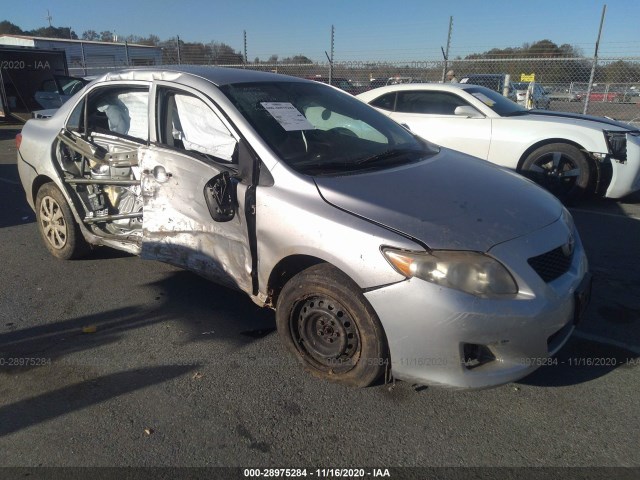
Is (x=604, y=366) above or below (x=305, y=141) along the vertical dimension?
below

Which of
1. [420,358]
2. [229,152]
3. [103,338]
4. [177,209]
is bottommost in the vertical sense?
[103,338]

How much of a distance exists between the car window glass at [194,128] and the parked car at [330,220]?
12 mm

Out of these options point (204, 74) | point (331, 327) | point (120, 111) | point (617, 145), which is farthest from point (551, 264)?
point (617, 145)

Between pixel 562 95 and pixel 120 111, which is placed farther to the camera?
pixel 562 95

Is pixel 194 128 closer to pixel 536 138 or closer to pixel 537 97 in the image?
pixel 536 138

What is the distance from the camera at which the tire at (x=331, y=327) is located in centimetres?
259

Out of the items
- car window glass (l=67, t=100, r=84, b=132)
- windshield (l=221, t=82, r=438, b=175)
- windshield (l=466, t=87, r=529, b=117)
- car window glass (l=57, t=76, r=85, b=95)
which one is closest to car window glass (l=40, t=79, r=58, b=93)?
car window glass (l=57, t=76, r=85, b=95)

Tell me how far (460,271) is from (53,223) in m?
3.85

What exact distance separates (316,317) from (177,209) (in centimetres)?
127

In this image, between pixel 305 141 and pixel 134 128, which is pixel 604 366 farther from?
pixel 134 128

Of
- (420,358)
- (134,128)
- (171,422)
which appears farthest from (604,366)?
(134,128)

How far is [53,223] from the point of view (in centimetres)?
463

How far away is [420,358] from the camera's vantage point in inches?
97.0

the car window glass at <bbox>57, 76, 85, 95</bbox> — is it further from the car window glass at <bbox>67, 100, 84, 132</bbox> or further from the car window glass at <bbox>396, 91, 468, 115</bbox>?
the car window glass at <bbox>67, 100, 84, 132</bbox>
